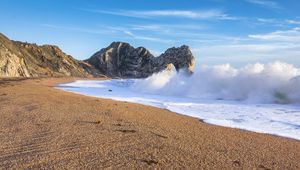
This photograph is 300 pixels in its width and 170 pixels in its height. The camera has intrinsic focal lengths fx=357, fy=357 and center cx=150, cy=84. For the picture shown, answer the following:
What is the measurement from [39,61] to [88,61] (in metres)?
17.8

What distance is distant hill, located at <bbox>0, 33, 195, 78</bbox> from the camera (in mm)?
39469

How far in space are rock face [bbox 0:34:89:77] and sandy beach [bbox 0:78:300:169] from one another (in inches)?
1298

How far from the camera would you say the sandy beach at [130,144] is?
15.1 feet

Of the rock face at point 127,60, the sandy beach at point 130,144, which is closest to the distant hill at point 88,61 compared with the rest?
the rock face at point 127,60

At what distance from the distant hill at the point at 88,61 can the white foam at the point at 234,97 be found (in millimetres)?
17129

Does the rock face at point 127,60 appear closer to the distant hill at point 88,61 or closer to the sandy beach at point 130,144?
the distant hill at point 88,61

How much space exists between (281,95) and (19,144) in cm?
1209

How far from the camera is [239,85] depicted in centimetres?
1789

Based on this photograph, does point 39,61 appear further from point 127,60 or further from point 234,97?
point 234,97

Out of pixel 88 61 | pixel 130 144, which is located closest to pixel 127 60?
pixel 88 61

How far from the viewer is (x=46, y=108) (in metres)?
9.30

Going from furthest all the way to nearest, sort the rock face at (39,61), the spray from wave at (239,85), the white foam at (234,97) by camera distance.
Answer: the rock face at (39,61) < the spray from wave at (239,85) < the white foam at (234,97)

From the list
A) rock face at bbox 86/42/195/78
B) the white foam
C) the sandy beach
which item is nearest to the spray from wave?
the white foam

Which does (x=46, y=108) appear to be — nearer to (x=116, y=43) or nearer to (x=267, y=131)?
(x=267, y=131)
